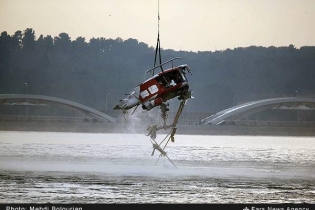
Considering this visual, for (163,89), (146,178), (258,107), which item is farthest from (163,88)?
(258,107)

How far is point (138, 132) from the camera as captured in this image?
152 metres

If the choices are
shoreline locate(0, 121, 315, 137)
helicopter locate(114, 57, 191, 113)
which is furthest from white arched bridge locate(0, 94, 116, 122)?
helicopter locate(114, 57, 191, 113)

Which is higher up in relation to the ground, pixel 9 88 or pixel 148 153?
pixel 9 88

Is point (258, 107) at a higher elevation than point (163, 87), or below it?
higher

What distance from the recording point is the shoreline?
6639 inches

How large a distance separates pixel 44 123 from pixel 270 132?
3900 cm

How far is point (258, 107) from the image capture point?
180750 millimetres

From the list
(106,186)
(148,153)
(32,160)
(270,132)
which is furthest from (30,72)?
(106,186)

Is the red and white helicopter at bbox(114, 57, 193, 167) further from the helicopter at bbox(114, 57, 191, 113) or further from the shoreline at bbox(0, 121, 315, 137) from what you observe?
the shoreline at bbox(0, 121, 315, 137)

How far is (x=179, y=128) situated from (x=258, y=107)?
15.4m

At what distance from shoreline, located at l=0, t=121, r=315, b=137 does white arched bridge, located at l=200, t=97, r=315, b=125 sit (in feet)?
8.64

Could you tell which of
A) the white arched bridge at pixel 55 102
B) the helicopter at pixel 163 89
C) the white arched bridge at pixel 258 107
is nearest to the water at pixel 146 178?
the helicopter at pixel 163 89

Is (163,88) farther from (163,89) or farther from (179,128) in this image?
(179,128)

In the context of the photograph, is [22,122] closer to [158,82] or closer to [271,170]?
[271,170]
